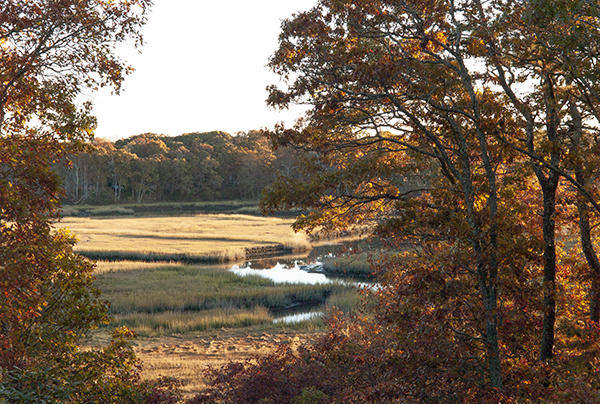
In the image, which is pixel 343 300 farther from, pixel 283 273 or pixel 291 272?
pixel 291 272

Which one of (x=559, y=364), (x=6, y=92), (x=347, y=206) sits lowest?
(x=559, y=364)

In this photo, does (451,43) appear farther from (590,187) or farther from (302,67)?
(590,187)

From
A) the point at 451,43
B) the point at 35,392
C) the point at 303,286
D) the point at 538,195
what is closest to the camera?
the point at 35,392

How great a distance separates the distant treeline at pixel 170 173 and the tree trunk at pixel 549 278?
104798 millimetres

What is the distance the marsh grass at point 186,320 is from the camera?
23.0 metres

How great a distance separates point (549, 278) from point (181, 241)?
48087 mm

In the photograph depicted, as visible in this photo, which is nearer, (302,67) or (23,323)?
(23,323)

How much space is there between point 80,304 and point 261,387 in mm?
5260

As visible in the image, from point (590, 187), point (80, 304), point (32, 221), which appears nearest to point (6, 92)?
point (32, 221)

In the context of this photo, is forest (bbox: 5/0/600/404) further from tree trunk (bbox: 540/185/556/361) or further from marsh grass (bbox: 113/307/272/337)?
marsh grass (bbox: 113/307/272/337)

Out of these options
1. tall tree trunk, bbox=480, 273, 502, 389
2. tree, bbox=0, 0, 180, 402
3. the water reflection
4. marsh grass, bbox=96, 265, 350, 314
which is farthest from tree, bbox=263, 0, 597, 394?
the water reflection

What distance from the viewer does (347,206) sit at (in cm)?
1250

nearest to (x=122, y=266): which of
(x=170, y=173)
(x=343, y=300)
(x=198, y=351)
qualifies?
(x=343, y=300)

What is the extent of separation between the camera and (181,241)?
55938 millimetres
